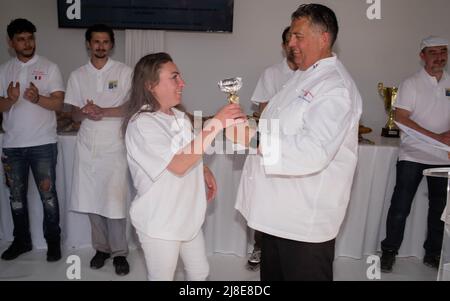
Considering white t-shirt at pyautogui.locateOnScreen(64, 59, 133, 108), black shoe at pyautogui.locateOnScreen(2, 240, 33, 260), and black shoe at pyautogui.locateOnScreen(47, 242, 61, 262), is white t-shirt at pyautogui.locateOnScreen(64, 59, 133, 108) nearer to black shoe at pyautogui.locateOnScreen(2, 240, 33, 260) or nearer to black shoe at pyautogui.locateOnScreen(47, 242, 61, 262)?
black shoe at pyautogui.locateOnScreen(47, 242, 61, 262)

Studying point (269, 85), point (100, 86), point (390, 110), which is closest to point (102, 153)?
point (100, 86)

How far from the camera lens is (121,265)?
3.04m

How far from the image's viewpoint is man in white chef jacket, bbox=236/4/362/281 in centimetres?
158

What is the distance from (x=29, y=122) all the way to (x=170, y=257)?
169 cm

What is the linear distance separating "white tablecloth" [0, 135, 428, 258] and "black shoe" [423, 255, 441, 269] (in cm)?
12

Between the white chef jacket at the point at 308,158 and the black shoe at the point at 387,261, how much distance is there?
170 cm

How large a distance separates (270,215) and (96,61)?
1.85 meters

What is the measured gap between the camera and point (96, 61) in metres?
3.05

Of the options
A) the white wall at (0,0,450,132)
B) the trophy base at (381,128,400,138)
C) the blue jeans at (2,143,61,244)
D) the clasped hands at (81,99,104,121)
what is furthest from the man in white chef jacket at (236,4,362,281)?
the white wall at (0,0,450,132)

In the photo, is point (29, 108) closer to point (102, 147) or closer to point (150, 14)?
point (102, 147)

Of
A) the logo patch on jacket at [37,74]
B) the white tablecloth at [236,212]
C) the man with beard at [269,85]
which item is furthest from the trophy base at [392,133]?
the logo patch on jacket at [37,74]

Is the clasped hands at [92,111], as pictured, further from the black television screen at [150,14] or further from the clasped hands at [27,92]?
the black television screen at [150,14]

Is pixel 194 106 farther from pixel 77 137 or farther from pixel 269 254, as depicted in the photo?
pixel 269 254
